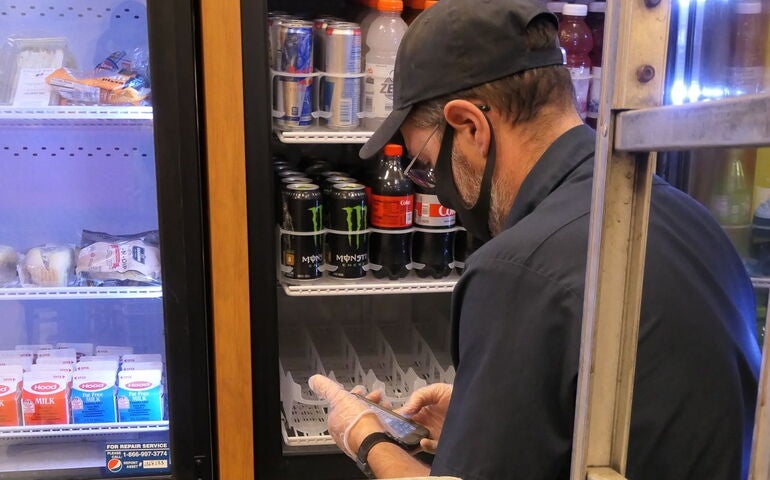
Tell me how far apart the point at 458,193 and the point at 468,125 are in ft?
0.42

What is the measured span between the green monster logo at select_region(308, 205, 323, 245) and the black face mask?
608 mm

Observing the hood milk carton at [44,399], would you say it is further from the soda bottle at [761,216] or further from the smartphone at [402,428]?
the soda bottle at [761,216]

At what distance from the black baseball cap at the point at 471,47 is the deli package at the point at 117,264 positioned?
40.2 inches

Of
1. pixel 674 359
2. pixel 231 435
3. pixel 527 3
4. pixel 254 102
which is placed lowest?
pixel 231 435

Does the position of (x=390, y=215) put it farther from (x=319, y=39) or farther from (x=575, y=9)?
(x=575, y=9)

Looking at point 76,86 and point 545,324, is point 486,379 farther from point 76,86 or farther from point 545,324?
point 76,86

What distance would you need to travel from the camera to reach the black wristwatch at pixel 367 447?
1.44 m

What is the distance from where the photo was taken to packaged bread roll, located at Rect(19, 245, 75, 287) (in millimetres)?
2031

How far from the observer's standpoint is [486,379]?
105 cm

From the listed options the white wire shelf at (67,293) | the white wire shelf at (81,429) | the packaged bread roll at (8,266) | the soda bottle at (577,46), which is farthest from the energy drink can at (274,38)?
the white wire shelf at (81,429)

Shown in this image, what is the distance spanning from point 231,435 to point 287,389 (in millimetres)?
260

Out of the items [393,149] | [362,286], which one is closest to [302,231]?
[362,286]

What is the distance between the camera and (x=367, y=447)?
1.44 metres

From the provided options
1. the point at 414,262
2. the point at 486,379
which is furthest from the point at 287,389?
the point at 486,379
